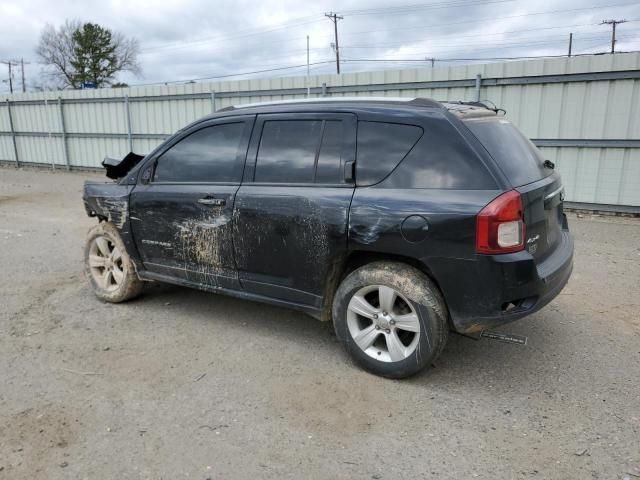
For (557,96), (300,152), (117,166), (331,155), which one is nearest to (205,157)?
(300,152)

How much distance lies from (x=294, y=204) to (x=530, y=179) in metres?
1.59

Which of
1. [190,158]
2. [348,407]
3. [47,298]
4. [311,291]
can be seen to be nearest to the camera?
[348,407]

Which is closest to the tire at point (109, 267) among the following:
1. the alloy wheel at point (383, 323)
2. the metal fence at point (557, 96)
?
the alloy wheel at point (383, 323)

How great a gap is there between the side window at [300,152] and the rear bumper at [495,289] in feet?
3.49

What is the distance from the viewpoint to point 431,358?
10.7 feet

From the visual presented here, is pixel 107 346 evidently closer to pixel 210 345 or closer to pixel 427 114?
pixel 210 345

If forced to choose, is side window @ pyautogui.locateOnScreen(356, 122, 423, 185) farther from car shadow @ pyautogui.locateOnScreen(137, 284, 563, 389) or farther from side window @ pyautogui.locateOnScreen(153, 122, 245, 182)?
car shadow @ pyautogui.locateOnScreen(137, 284, 563, 389)

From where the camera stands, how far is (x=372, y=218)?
327cm

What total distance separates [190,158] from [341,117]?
1.41m

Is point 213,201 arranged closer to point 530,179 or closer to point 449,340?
point 449,340

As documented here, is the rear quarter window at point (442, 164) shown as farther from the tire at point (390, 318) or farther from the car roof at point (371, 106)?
the tire at point (390, 318)

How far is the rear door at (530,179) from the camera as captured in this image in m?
3.15

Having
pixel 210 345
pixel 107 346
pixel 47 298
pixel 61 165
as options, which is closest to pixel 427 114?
pixel 210 345

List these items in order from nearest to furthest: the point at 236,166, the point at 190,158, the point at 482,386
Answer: the point at 482,386 < the point at 236,166 < the point at 190,158
